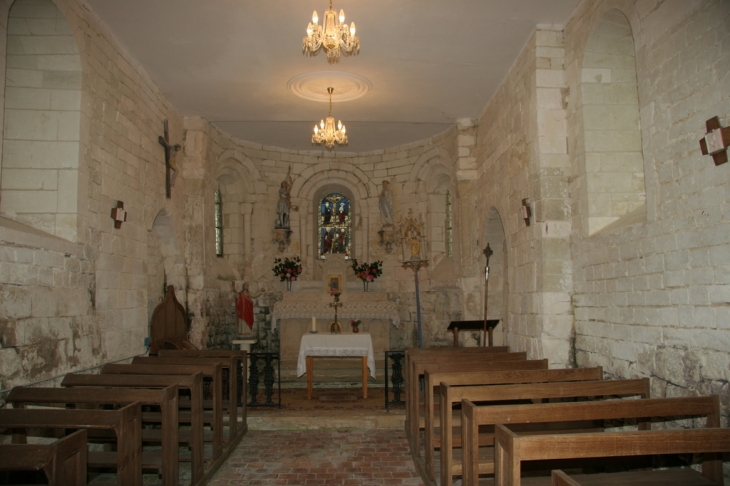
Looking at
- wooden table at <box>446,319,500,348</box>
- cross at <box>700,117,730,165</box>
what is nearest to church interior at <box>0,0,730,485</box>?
cross at <box>700,117,730,165</box>

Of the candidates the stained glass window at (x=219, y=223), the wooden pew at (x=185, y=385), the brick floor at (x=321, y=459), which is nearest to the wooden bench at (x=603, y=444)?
the brick floor at (x=321, y=459)

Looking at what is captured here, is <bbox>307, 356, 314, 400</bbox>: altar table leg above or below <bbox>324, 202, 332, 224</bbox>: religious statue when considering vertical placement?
below

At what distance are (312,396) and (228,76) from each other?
4863 mm

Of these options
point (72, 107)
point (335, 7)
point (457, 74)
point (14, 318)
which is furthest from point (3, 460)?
point (457, 74)

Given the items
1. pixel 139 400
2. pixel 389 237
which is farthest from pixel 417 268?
pixel 139 400

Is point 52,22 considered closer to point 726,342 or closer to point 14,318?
point 14,318

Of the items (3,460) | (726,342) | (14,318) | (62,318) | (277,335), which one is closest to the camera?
(3,460)

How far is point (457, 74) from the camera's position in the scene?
7898mm

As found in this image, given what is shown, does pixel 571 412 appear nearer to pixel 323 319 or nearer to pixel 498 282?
pixel 498 282

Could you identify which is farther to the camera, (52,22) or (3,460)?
(52,22)

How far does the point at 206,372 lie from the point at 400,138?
757 centimetres

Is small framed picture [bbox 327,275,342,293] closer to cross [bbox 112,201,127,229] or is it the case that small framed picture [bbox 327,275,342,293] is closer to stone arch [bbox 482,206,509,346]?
stone arch [bbox 482,206,509,346]

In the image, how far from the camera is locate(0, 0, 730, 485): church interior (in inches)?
172

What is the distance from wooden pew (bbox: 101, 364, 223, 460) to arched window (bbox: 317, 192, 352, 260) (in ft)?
24.5
